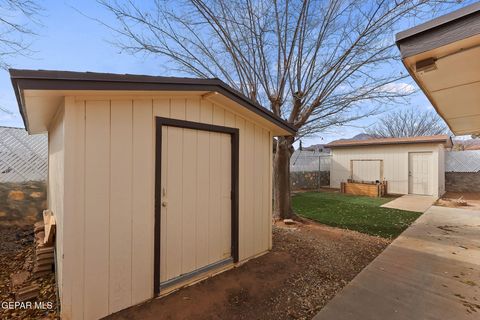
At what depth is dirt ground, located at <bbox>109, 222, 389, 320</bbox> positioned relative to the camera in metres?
2.85

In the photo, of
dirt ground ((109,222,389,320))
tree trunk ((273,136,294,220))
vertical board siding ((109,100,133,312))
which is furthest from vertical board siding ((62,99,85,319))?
tree trunk ((273,136,294,220))

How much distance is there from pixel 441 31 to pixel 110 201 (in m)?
3.27

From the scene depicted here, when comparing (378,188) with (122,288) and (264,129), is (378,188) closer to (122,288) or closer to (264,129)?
(264,129)

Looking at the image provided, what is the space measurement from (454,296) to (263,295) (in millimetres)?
2265

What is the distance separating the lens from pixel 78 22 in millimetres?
5363

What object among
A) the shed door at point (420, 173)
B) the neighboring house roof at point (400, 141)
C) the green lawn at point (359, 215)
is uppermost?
the neighboring house roof at point (400, 141)

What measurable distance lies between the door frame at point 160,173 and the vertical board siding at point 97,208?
532 millimetres

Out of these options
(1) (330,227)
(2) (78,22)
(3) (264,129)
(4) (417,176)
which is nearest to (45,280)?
(3) (264,129)

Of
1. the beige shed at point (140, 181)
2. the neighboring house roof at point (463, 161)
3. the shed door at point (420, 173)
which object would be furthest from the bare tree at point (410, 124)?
the beige shed at point (140, 181)

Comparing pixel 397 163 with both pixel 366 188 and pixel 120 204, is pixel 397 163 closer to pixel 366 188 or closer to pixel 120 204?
pixel 366 188

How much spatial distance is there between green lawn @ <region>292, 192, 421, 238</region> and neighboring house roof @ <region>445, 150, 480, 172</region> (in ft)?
27.8

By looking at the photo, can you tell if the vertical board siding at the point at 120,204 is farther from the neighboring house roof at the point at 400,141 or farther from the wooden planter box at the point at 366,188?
the neighboring house roof at the point at 400,141

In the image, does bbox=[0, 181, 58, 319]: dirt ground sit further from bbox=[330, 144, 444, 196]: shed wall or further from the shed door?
the shed door

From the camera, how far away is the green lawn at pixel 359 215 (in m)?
6.50
